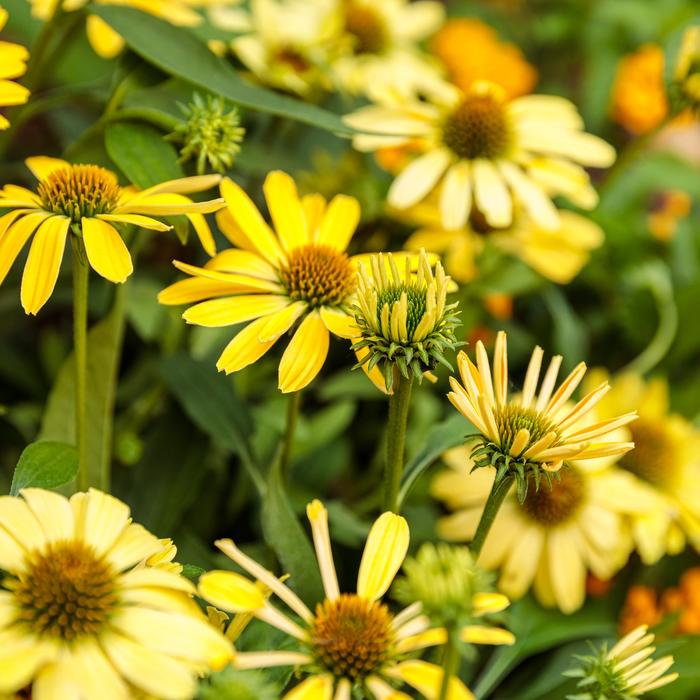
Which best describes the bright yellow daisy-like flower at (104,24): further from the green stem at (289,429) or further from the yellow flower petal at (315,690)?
the yellow flower petal at (315,690)

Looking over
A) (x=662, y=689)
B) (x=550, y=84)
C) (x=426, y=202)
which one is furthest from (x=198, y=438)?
(x=550, y=84)

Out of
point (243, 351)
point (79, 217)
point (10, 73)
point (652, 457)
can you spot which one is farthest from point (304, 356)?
point (652, 457)

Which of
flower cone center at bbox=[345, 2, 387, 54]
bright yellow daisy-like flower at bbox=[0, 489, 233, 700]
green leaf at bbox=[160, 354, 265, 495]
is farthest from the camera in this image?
flower cone center at bbox=[345, 2, 387, 54]

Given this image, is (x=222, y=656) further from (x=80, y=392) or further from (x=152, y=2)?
(x=152, y=2)

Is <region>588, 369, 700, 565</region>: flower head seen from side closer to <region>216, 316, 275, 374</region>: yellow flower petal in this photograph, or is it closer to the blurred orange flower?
<region>216, 316, 275, 374</region>: yellow flower petal

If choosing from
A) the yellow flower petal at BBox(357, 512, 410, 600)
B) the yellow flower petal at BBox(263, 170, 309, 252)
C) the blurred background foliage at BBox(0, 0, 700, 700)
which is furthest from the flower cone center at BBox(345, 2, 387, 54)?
the yellow flower petal at BBox(357, 512, 410, 600)
